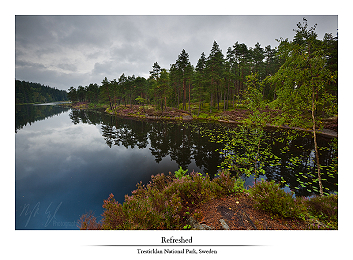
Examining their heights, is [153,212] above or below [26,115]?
below

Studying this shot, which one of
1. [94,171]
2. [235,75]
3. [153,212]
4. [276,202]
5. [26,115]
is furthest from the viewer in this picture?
[235,75]

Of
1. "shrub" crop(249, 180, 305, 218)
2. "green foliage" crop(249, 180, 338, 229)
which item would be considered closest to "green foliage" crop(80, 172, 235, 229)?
"shrub" crop(249, 180, 305, 218)

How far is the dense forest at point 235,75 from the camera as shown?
445cm

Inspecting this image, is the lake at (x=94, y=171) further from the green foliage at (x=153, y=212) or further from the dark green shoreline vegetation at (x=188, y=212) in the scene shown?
the dark green shoreline vegetation at (x=188, y=212)

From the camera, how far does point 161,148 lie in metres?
12.9

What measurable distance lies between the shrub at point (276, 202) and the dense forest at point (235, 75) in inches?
130

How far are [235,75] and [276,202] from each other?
134 ft

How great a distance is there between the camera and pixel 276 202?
10.5 feet

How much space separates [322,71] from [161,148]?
A: 1158 centimetres

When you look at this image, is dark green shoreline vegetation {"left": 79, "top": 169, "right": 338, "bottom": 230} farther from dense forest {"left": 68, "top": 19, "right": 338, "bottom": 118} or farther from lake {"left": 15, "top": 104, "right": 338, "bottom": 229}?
dense forest {"left": 68, "top": 19, "right": 338, "bottom": 118}

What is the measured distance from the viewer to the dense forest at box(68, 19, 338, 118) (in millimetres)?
4449

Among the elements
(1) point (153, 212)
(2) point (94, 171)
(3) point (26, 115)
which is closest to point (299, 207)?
(1) point (153, 212)

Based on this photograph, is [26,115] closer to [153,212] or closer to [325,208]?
[153,212]
